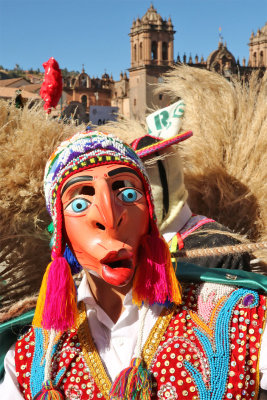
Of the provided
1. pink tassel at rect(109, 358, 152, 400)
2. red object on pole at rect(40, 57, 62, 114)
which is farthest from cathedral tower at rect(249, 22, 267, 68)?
pink tassel at rect(109, 358, 152, 400)

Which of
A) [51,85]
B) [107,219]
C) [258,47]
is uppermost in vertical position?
[258,47]

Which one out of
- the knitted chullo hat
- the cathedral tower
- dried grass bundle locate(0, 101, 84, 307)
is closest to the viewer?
the knitted chullo hat

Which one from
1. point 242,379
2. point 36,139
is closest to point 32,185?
point 36,139

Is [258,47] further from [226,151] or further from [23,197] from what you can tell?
[23,197]

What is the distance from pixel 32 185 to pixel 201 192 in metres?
1.12

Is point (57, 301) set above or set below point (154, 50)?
below

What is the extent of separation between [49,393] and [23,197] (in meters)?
0.71

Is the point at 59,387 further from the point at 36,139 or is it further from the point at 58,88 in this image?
the point at 58,88

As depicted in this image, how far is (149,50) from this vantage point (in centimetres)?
3747

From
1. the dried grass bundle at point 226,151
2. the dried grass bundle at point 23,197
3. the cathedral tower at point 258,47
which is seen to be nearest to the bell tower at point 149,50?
the cathedral tower at point 258,47

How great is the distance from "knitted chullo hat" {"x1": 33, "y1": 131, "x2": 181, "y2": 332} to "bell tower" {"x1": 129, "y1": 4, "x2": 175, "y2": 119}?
3456 centimetres

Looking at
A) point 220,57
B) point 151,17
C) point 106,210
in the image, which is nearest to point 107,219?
point 106,210

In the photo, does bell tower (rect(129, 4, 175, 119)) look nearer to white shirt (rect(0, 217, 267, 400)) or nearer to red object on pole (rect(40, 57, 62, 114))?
red object on pole (rect(40, 57, 62, 114))

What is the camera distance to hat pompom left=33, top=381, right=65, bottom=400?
3.97 feet
